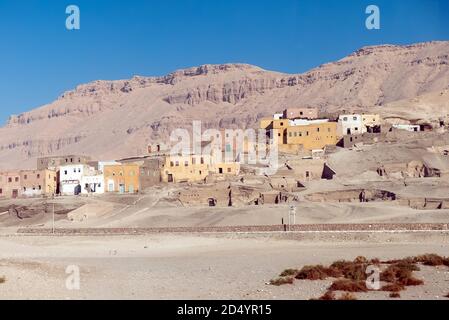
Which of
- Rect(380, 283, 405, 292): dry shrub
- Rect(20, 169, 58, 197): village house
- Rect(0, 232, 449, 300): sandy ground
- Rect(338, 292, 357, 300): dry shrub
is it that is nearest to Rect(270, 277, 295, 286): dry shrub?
Rect(0, 232, 449, 300): sandy ground

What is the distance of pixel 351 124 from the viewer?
7338 centimetres

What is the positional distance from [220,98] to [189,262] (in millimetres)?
146845

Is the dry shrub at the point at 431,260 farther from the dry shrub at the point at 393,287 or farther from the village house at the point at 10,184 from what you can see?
the village house at the point at 10,184

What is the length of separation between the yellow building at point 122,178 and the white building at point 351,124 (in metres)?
20.6

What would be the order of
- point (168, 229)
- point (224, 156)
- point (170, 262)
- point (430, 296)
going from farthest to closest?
1. point (224, 156)
2. point (168, 229)
3. point (170, 262)
4. point (430, 296)

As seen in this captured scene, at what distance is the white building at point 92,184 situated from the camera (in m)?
65.2

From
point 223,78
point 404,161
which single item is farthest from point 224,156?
point 223,78

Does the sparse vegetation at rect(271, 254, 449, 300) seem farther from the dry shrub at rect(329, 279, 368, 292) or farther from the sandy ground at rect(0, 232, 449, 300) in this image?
the sandy ground at rect(0, 232, 449, 300)

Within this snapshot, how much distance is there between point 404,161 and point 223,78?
129133 millimetres

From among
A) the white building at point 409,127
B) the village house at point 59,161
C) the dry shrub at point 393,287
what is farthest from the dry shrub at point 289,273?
the village house at point 59,161

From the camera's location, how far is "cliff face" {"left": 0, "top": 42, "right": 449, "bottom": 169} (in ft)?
515

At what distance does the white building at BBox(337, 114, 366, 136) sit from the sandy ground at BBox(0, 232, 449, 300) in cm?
3106

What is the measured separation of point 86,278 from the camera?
88.6 ft
